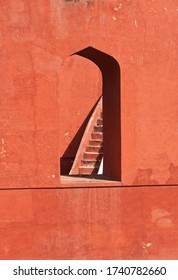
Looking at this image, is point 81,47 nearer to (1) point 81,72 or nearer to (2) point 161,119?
(2) point 161,119

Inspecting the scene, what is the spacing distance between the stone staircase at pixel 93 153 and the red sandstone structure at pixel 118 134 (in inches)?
98.8

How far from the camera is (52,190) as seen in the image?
16.6 feet

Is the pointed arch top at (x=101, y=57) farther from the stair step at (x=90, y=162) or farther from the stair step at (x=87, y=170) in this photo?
the stair step at (x=90, y=162)

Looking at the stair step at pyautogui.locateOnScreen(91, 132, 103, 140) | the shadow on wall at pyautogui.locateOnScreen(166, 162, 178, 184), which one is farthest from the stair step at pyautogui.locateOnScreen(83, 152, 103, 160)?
the shadow on wall at pyautogui.locateOnScreen(166, 162, 178, 184)

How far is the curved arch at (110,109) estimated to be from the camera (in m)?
5.32

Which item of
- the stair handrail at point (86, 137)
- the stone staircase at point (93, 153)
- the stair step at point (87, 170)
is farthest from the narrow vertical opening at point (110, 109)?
the stair handrail at point (86, 137)

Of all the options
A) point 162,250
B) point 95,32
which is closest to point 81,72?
point 95,32

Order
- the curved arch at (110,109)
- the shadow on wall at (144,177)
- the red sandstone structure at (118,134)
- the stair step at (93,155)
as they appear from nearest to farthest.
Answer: the red sandstone structure at (118,134) < the shadow on wall at (144,177) < the curved arch at (110,109) < the stair step at (93,155)

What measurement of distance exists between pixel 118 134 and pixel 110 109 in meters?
0.56

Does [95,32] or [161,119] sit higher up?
[95,32]

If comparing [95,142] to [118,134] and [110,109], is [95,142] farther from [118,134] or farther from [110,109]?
[118,134]

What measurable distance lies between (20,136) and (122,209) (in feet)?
4.28

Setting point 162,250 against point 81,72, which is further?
point 81,72

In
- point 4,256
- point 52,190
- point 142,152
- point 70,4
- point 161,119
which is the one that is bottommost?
point 4,256
